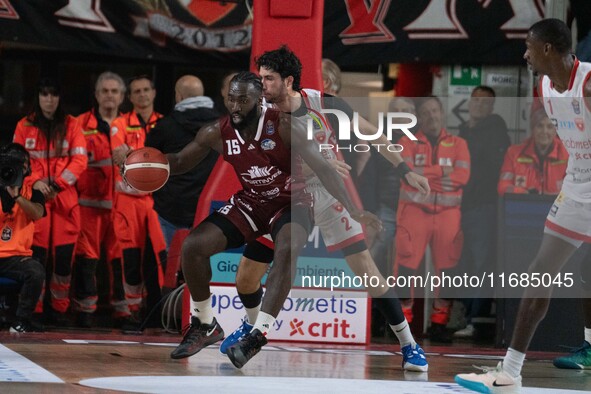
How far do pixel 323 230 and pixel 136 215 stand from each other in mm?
2661

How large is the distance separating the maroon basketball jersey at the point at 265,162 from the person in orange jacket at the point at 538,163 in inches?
125

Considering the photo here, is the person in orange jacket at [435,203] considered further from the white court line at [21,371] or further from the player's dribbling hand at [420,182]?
the white court line at [21,371]

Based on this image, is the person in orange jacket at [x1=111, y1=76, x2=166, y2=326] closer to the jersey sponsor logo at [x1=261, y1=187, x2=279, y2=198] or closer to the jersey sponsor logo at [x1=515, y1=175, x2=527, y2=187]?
the jersey sponsor logo at [x1=261, y1=187, x2=279, y2=198]

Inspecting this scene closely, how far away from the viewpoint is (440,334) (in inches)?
394

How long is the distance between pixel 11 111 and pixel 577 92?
6.78 meters

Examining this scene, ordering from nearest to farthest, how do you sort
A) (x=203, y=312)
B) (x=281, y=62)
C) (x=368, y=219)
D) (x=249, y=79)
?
(x=368, y=219) → (x=249, y=79) → (x=203, y=312) → (x=281, y=62)

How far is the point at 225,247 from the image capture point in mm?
7324

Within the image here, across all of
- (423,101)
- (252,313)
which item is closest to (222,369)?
(252,313)

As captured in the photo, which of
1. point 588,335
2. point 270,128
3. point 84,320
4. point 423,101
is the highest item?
point 423,101

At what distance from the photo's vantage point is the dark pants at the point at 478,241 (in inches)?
399

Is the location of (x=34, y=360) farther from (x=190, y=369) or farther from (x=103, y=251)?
(x=103, y=251)

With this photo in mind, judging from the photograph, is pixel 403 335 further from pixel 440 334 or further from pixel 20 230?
pixel 20 230

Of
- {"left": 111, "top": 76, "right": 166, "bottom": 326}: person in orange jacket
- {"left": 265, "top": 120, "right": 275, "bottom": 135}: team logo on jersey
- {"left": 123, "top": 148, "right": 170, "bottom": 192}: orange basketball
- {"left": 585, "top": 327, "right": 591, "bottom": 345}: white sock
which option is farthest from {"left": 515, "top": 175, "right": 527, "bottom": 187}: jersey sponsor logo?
{"left": 123, "top": 148, "right": 170, "bottom": 192}: orange basketball

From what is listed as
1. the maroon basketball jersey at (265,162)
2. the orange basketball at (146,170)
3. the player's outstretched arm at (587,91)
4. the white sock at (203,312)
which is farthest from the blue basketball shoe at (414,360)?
the player's outstretched arm at (587,91)
